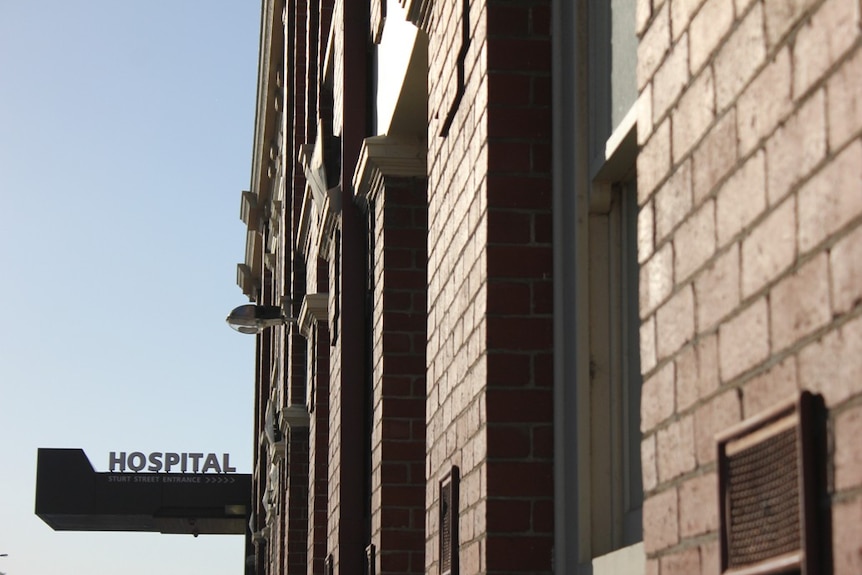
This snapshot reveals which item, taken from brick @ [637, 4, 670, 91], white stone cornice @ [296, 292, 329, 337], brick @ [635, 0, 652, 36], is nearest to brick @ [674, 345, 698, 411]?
brick @ [637, 4, 670, 91]

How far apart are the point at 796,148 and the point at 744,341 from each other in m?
0.32

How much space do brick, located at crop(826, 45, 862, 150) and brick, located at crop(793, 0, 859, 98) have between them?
0.03m

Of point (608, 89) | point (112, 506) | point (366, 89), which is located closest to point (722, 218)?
point (608, 89)

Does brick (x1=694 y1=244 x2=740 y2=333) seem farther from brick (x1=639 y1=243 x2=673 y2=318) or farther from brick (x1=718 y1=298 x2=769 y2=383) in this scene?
brick (x1=639 y1=243 x2=673 y2=318)

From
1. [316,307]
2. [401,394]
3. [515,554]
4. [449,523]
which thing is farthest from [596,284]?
[316,307]

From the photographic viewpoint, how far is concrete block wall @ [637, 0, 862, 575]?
1939mm

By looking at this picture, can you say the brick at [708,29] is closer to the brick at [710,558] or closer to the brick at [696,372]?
the brick at [696,372]

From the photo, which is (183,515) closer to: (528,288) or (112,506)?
(112,506)

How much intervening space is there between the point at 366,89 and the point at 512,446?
480 cm

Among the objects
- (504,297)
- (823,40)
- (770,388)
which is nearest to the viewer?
(823,40)

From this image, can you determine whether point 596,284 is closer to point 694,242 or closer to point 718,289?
point 694,242

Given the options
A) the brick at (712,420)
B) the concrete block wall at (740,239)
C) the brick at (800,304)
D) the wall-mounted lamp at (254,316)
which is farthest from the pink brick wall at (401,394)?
the wall-mounted lamp at (254,316)

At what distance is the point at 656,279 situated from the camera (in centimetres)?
276

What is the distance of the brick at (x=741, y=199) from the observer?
2238 mm
